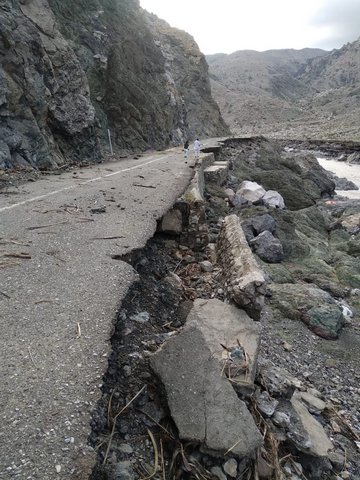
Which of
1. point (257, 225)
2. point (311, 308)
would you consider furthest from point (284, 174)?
point (311, 308)

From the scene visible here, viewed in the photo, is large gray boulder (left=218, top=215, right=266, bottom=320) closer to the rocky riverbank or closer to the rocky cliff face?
the rocky riverbank

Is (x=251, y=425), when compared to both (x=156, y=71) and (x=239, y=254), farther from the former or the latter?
(x=156, y=71)

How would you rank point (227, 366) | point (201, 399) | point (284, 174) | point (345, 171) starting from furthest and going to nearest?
point (345, 171) → point (284, 174) → point (227, 366) → point (201, 399)

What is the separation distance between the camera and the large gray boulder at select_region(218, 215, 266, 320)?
4129mm

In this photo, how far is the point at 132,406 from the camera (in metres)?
2.74

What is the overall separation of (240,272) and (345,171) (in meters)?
29.0

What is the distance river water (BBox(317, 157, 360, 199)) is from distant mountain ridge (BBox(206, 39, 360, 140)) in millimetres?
12292

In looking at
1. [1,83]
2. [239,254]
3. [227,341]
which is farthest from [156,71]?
[227,341]

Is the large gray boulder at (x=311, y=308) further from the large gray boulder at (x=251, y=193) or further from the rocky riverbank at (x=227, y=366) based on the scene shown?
the large gray boulder at (x=251, y=193)

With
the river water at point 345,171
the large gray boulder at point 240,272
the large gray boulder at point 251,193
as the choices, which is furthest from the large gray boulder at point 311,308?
the river water at point 345,171

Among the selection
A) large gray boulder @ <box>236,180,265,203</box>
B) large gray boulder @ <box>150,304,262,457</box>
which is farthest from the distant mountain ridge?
large gray boulder @ <box>150,304,262,457</box>

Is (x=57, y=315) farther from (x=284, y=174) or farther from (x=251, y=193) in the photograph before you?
(x=284, y=174)

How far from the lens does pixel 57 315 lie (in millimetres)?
3230

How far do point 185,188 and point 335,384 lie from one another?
16.6ft
